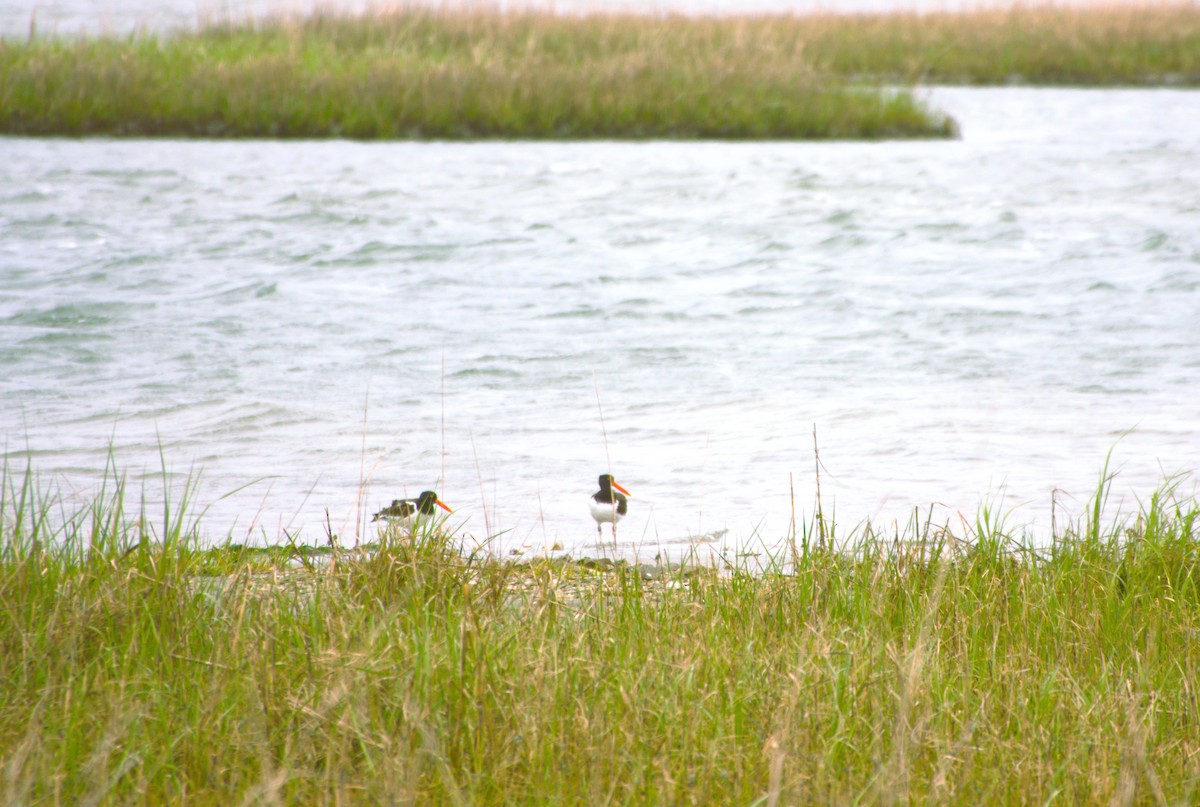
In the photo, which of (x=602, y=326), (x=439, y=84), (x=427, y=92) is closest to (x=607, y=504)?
(x=602, y=326)

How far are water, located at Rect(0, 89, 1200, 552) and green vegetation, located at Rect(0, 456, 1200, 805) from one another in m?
0.51

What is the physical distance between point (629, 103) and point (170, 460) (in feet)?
41.0

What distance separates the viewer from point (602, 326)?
862cm

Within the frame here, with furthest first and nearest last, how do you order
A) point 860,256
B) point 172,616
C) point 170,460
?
point 860,256 < point 170,460 < point 172,616

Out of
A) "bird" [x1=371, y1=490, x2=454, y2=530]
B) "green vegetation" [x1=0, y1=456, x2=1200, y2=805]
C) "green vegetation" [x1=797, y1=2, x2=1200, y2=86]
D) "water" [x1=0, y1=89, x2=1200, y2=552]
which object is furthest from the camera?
"green vegetation" [x1=797, y1=2, x2=1200, y2=86]

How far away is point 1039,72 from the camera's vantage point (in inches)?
936

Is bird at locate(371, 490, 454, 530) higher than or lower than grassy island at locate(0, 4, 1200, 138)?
lower

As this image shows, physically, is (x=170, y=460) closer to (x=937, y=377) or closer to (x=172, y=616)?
(x=172, y=616)

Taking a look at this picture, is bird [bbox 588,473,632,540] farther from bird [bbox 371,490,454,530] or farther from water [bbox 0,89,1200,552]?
bird [bbox 371,490,454,530]

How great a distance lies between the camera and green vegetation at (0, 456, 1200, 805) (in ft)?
7.64

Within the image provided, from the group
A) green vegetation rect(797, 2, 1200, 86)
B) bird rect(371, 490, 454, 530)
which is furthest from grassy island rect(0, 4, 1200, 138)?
bird rect(371, 490, 454, 530)

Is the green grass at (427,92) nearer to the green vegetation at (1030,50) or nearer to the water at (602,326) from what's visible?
the water at (602,326)

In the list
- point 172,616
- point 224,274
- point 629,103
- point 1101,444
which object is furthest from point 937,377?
point 629,103

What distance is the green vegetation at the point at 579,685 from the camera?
2328 mm
